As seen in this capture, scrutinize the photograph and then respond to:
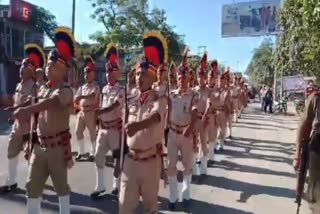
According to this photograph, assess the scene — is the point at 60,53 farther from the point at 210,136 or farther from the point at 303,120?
the point at 210,136

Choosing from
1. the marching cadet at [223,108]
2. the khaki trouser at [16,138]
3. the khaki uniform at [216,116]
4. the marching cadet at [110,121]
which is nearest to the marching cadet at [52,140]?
the marching cadet at [110,121]

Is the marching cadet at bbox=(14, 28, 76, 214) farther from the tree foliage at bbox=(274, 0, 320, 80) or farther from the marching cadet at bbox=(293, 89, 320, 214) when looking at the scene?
the tree foliage at bbox=(274, 0, 320, 80)

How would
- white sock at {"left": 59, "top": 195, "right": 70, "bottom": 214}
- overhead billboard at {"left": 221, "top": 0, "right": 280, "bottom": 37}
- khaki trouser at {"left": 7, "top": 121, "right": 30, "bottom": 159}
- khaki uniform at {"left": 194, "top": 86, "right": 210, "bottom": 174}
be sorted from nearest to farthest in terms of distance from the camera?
white sock at {"left": 59, "top": 195, "right": 70, "bottom": 214}, khaki trouser at {"left": 7, "top": 121, "right": 30, "bottom": 159}, khaki uniform at {"left": 194, "top": 86, "right": 210, "bottom": 174}, overhead billboard at {"left": 221, "top": 0, "right": 280, "bottom": 37}

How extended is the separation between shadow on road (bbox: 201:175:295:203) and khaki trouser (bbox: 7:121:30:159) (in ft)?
10.5

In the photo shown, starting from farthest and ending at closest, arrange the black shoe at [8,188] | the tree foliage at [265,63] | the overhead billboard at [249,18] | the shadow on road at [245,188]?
the tree foliage at [265,63], the overhead billboard at [249,18], the shadow on road at [245,188], the black shoe at [8,188]

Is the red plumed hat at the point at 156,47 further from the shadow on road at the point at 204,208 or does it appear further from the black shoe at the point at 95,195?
the black shoe at the point at 95,195

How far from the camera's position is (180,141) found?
24.1 ft

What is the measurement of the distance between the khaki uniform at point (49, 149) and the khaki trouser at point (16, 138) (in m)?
1.92

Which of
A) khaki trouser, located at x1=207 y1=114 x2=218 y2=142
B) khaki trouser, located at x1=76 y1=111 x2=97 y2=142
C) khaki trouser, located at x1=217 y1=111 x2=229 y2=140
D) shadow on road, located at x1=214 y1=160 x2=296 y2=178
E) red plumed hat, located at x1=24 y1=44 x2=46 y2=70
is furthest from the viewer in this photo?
khaki trouser, located at x1=217 y1=111 x2=229 y2=140

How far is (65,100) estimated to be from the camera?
5512 millimetres

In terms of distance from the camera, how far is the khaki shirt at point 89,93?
994 cm

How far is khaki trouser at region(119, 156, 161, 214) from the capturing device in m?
5.01

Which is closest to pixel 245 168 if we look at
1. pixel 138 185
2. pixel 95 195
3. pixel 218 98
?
pixel 218 98

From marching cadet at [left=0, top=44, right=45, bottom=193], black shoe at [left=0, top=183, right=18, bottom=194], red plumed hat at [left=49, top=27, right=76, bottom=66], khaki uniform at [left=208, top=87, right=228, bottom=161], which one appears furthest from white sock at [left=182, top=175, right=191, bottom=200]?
khaki uniform at [left=208, top=87, right=228, bottom=161]
